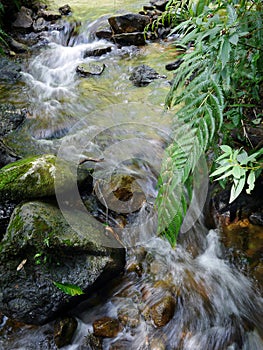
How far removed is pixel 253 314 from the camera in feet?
9.20

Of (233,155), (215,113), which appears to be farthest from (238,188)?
(215,113)

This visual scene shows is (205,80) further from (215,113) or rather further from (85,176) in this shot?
(85,176)

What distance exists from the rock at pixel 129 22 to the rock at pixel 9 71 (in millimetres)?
2732

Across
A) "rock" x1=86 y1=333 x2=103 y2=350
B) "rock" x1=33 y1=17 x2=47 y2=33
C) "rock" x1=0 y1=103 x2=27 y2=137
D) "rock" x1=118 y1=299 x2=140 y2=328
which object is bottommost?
"rock" x1=86 y1=333 x2=103 y2=350

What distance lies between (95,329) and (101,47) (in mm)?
6642

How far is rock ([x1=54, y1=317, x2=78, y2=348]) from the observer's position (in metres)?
2.60

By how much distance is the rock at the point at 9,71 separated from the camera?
20.7 ft

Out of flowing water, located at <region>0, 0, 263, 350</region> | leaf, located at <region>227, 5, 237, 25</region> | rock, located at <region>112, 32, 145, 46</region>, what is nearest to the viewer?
leaf, located at <region>227, 5, 237, 25</region>

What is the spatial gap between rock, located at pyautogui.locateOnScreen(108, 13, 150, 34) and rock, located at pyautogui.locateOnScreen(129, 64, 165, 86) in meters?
1.84

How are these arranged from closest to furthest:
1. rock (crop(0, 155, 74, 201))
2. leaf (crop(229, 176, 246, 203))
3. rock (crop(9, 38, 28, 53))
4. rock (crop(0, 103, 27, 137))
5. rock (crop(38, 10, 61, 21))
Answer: leaf (crop(229, 176, 246, 203)) → rock (crop(0, 155, 74, 201)) → rock (crop(0, 103, 27, 137)) → rock (crop(9, 38, 28, 53)) → rock (crop(38, 10, 61, 21))

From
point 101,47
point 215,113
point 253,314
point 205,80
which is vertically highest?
point 205,80

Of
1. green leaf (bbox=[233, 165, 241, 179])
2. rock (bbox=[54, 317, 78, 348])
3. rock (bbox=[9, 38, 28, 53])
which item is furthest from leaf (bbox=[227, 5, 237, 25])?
rock (bbox=[9, 38, 28, 53])

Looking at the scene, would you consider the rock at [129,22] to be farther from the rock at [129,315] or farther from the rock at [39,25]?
the rock at [129,315]

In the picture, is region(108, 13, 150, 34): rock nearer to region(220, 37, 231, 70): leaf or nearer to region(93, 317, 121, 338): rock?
region(220, 37, 231, 70): leaf
